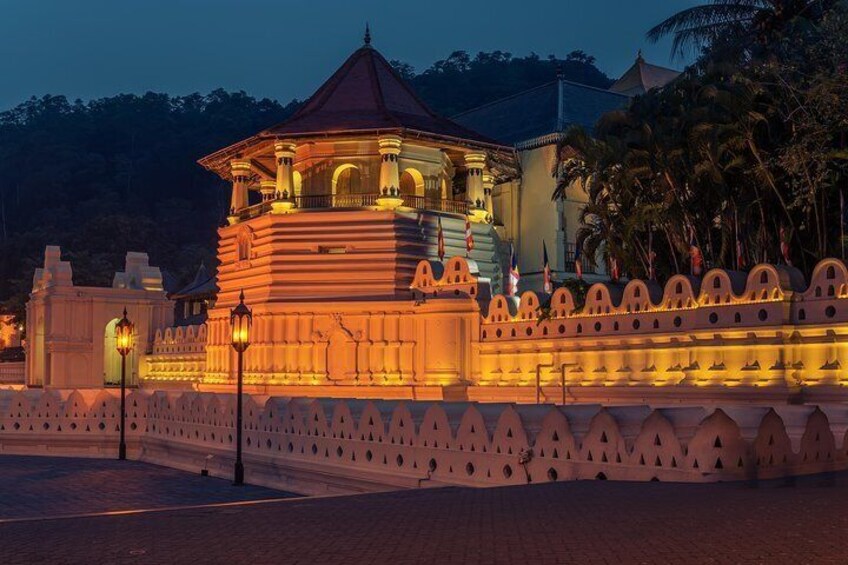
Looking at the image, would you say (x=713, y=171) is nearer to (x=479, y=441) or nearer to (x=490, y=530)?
(x=479, y=441)

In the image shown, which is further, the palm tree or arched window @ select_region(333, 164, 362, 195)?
arched window @ select_region(333, 164, 362, 195)

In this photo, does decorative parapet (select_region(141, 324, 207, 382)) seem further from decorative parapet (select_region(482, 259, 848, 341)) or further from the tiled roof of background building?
decorative parapet (select_region(482, 259, 848, 341))

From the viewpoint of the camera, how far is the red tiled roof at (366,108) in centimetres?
4019

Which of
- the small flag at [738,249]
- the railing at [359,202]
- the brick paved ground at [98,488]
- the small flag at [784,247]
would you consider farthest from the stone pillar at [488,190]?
the brick paved ground at [98,488]

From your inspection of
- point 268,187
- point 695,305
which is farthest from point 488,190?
point 695,305

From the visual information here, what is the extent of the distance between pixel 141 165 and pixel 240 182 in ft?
259

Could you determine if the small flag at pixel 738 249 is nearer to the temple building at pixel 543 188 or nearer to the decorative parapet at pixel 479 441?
the decorative parapet at pixel 479 441

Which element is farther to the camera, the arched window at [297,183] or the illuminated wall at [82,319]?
the illuminated wall at [82,319]

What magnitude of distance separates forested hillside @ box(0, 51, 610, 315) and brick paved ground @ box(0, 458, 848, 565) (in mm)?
71662

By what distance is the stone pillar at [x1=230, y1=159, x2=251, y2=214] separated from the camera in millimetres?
43844

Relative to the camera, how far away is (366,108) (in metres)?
42.4

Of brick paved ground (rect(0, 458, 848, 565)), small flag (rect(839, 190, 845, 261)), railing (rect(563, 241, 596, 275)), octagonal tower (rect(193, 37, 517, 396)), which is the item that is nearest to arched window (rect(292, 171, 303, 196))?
octagonal tower (rect(193, 37, 517, 396))

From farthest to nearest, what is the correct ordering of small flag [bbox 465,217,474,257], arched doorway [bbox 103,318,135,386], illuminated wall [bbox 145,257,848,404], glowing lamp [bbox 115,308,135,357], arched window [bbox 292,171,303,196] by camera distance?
1. arched doorway [bbox 103,318,135,386]
2. arched window [bbox 292,171,303,196]
3. small flag [bbox 465,217,474,257]
4. glowing lamp [bbox 115,308,135,357]
5. illuminated wall [bbox 145,257,848,404]

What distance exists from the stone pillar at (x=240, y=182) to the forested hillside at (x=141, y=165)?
3901 cm
